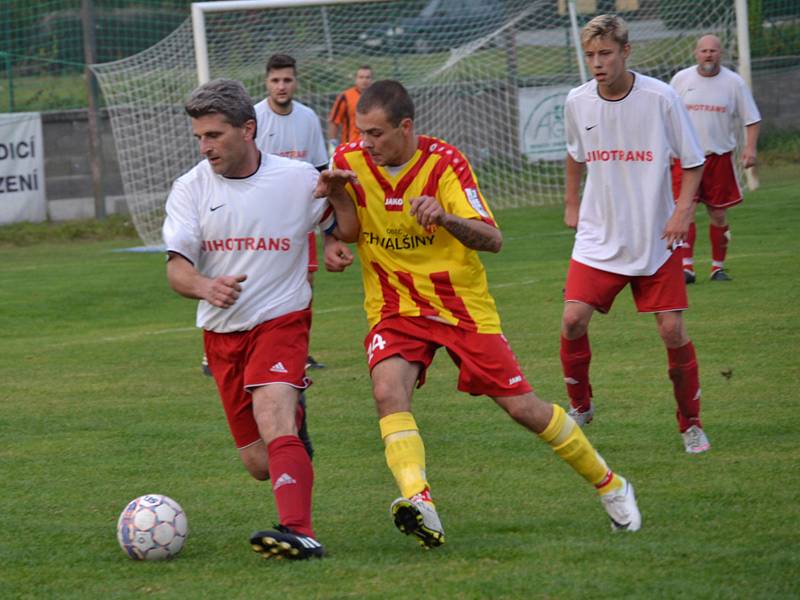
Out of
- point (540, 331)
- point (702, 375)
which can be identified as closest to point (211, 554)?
point (702, 375)

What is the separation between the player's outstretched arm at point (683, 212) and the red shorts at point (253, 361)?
1973 millimetres

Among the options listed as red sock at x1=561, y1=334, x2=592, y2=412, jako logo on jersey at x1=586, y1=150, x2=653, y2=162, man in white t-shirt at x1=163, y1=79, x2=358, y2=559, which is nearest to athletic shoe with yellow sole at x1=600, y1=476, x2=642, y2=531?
man in white t-shirt at x1=163, y1=79, x2=358, y2=559

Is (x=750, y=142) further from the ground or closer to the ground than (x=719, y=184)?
further from the ground

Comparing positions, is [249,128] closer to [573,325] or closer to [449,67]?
[573,325]

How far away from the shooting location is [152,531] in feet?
15.9

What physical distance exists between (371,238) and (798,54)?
64.2 ft

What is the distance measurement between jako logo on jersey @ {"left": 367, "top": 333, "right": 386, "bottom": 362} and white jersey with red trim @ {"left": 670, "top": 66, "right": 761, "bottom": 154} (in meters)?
7.81

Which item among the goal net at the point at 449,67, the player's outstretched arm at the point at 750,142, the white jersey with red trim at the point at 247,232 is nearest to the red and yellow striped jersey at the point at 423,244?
the white jersey with red trim at the point at 247,232

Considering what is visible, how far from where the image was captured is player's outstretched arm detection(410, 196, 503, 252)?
4.66 m

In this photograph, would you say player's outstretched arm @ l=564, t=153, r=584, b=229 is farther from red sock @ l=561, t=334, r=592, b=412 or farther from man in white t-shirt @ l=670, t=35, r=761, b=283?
man in white t-shirt @ l=670, t=35, r=761, b=283

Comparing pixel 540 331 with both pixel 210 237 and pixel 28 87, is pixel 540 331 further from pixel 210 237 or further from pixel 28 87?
pixel 28 87

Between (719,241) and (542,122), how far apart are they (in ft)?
27.6

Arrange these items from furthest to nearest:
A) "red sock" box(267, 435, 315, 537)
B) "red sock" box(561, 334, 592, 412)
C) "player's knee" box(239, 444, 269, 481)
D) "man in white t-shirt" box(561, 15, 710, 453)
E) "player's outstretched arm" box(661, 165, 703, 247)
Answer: "red sock" box(561, 334, 592, 412) < "man in white t-shirt" box(561, 15, 710, 453) < "player's outstretched arm" box(661, 165, 703, 247) < "player's knee" box(239, 444, 269, 481) < "red sock" box(267, 435, 315, 537)

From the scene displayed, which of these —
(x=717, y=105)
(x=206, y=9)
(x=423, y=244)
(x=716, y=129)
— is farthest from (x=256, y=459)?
(x=206, y=9)
